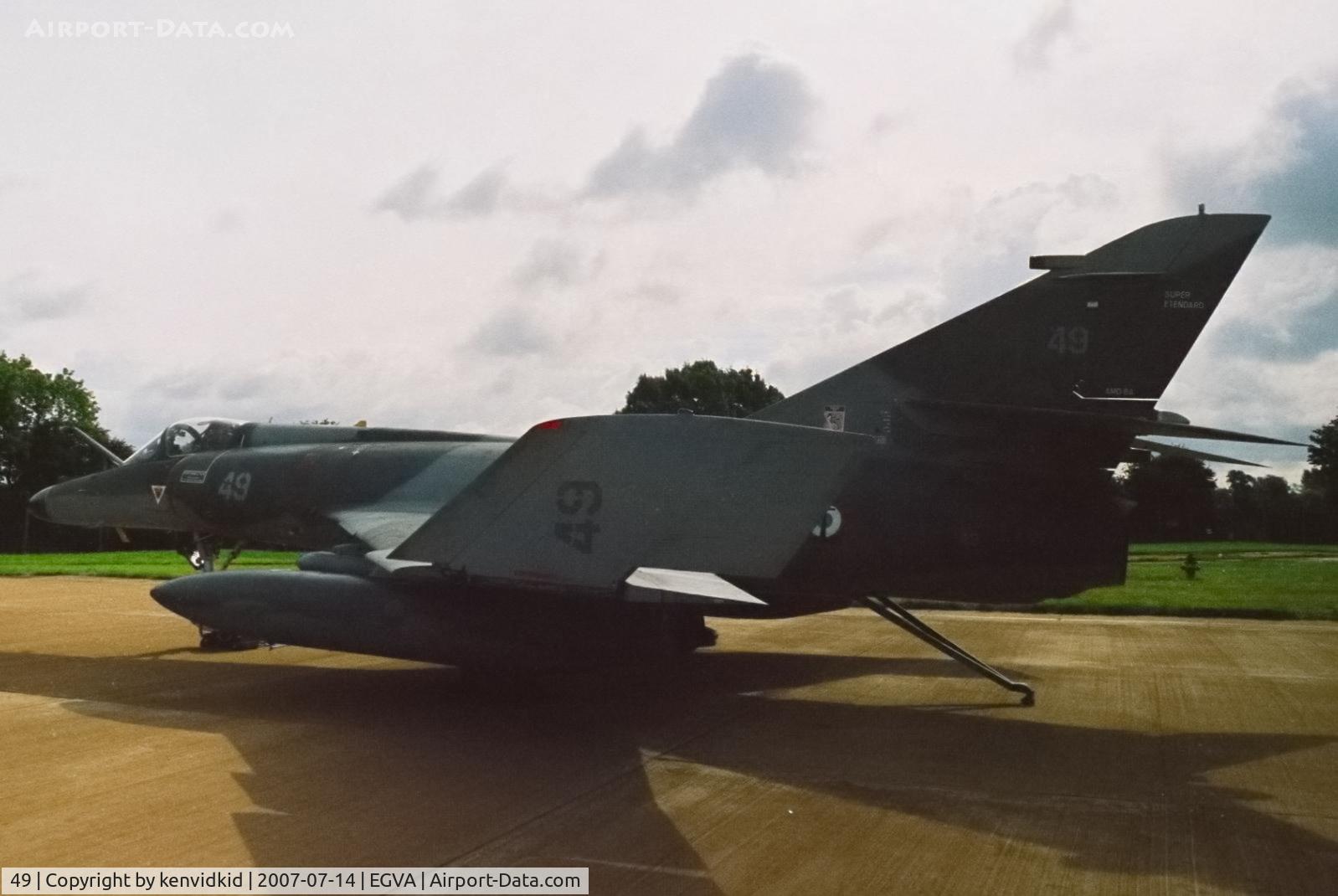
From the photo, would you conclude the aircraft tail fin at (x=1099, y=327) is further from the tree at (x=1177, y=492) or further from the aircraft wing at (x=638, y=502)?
the tree at (x=1177, y=492)

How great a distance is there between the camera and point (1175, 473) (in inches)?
1364

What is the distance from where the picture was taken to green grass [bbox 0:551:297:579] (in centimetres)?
2225

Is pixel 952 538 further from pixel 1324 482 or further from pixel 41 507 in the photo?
pixel 1324 482

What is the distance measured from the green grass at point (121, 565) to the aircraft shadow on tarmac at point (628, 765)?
12103mm

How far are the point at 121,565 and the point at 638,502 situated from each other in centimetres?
2343

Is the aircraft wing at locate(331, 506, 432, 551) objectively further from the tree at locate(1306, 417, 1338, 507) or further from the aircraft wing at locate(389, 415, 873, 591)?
the tree at locate(1306, 417, 1338, 507)

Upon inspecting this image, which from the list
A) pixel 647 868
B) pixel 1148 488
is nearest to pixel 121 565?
pixel 647 868

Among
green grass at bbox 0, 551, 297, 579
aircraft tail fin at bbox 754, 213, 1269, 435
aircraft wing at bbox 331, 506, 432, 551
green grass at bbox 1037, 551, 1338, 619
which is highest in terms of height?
aircraft tail fin at bbox 754, 213, 1269, 435

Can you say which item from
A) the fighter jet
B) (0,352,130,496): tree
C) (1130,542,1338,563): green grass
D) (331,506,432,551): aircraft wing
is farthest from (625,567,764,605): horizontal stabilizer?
(0,352,130,496): tree

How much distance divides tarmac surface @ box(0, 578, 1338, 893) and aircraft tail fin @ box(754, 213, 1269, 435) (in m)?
2.67

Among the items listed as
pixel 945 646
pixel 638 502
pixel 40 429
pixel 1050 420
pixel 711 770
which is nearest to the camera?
pixel 638 502

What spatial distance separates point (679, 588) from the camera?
20.1 feet

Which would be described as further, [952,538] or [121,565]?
[121,565]

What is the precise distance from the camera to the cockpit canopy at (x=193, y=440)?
492 inches
